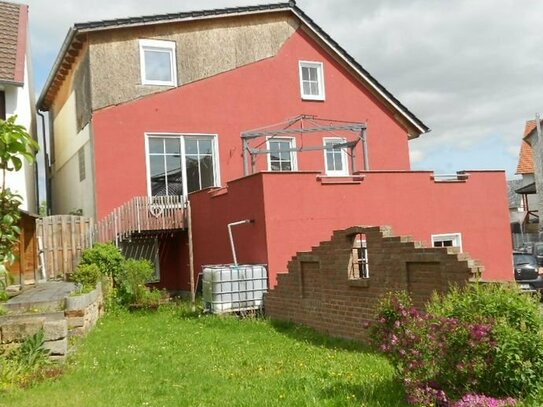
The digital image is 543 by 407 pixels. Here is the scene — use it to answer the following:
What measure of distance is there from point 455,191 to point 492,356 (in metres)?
10.5

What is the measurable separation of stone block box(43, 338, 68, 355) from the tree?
2998 millimetres

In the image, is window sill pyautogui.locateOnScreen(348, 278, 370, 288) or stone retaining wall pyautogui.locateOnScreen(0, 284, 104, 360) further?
window sill pyautogui.locateOnScreen(348, 278, 370, 288)

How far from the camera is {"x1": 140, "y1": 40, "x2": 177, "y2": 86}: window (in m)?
18.3

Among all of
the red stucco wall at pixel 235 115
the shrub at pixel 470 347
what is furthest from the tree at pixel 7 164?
the red stucco wall at pixel 235 115

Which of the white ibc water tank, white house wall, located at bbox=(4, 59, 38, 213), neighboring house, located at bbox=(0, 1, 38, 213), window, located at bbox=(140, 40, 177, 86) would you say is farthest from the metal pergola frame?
neighboring house, located at bbox=(0, 1, 38, 213)

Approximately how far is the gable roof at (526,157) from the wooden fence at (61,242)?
138 ft

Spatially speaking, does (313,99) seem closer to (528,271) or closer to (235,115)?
(235,115)

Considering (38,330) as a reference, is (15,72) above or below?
above

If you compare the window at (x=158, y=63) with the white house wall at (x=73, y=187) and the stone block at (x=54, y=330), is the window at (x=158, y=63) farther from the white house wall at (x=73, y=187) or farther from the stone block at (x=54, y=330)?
the stone block at (x=54, y=330)

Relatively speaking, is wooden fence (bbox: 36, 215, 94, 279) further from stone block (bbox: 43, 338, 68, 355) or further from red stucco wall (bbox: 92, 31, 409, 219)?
stone block (bbox: 43, 338, 68, 355)

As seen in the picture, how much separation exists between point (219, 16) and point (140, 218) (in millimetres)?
6893

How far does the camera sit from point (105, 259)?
15336 millimetres

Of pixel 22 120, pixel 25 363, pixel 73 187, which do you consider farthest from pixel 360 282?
pixel 73 187

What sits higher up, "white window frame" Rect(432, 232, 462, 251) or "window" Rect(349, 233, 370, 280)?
"white window frame" Rect(432, 232, 462, 251)
